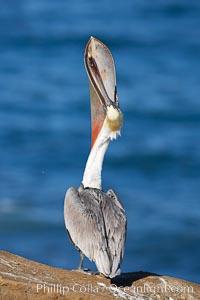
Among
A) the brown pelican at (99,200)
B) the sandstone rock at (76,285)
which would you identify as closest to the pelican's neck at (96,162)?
the brown pelican at (99,200)

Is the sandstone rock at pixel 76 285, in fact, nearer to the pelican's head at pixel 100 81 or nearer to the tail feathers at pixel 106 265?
the tail feathers at pixel 106 265

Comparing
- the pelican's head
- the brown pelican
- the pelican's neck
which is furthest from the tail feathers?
the pelican's head

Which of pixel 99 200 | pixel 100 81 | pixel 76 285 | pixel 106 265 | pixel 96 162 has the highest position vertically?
pixel 100 81

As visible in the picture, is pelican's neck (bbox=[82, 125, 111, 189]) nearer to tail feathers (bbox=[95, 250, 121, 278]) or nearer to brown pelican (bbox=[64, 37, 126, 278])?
brown pelican (bbox=[64, 37, 126, 278])

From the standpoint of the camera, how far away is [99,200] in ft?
33.2

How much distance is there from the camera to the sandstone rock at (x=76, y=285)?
8703mm

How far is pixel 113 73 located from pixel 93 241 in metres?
1.94

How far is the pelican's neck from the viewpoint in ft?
34.7

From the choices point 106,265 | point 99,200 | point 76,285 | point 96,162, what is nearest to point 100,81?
point 96,162

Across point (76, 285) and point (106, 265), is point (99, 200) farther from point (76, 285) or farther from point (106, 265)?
point (76, 285)

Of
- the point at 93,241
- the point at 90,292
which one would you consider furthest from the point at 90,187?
the point at 90,292

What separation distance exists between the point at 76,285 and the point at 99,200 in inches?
45.2

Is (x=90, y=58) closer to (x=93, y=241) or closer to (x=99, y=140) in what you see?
(x=99, y=140)

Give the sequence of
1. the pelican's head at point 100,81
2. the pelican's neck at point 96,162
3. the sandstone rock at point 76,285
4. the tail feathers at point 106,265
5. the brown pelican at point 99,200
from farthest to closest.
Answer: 1. the pelican's head at point 100,81
2. the pelican's neck at point 96,162
3. the brown pelican at point 99,200
4. the tail feathers at point 106,265
5. the sandstone rock at point 76,285
